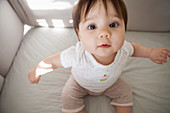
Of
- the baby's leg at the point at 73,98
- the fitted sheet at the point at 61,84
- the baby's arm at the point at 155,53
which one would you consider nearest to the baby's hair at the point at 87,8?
the baby's arm at the point at 155,53

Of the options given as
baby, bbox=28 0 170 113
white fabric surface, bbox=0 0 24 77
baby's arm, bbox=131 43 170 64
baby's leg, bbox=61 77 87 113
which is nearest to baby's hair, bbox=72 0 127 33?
baby, bbox=28 0 170 113

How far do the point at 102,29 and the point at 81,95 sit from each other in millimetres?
480

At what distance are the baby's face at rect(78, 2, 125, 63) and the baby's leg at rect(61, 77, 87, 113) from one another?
0.35 meters

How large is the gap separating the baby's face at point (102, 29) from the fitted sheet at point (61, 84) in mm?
462

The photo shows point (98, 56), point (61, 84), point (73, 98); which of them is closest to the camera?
point (98, 56)

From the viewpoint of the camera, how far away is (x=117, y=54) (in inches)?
28.0

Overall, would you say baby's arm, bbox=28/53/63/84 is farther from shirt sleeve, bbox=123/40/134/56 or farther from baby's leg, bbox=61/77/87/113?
shirt sleeve, bbox=123/40/134/56

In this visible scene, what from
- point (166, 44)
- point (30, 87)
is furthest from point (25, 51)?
point (166, 44)

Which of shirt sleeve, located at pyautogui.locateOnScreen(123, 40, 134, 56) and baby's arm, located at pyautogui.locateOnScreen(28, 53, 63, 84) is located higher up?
baby's arm, located at pyautogui.locateOnScreen(28, 53, 63, 84)

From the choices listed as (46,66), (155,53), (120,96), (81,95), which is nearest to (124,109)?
(120,96)

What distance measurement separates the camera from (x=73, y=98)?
0.82 meters

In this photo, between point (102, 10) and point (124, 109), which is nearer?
point (102, 10)

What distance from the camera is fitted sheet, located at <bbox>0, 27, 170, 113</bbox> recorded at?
89 centimetres

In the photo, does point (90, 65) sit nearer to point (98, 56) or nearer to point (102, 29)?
point (98, 56)
